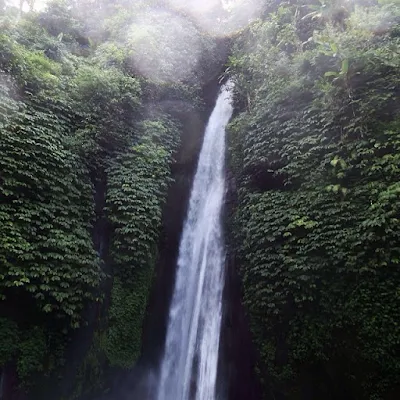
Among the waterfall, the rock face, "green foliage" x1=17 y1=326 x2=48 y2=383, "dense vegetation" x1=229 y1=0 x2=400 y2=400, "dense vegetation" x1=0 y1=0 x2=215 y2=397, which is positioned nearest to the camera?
"dense vegetation" x1=229 y1=0 x2=400 y2=400

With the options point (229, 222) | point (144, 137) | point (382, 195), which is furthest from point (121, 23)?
point (382, 195)

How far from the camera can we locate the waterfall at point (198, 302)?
845 centimetres

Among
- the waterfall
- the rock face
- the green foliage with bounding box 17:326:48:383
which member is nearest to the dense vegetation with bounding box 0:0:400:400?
the green foliage with bounding box 17:326:48:383

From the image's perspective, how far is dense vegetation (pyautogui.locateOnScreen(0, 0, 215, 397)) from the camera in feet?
→ 22.4

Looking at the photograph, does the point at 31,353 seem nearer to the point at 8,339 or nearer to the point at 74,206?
the point at 8,339

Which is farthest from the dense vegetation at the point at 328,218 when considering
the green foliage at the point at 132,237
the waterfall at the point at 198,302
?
the green foliage at the point at 132,237

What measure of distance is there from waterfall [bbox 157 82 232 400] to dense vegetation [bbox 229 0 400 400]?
3.53 ft

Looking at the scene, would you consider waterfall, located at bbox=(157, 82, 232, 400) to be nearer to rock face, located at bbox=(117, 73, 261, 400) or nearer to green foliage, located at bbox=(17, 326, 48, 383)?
rock face, located at bbox=(117, 73, 261, 400)

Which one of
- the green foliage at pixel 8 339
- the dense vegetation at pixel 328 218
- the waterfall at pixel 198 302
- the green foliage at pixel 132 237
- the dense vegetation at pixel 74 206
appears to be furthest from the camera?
the waterfall at pixel 198 302

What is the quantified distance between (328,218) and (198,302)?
4.19 metres

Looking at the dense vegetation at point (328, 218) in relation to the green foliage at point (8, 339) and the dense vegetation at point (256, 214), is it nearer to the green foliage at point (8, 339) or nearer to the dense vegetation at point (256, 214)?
the dense vegetation at point (256, 214)

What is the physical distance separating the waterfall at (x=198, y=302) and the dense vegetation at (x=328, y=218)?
108cm

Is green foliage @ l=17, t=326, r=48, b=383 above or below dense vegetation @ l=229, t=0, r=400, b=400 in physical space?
below

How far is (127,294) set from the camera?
8.55 metres
